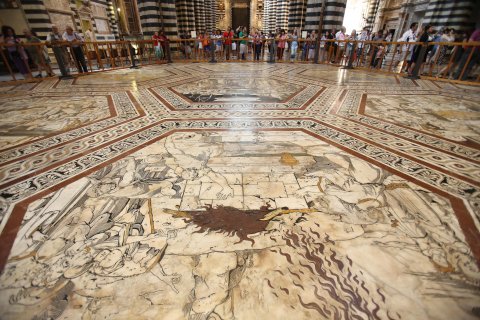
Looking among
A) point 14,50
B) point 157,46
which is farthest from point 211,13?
point 14,50

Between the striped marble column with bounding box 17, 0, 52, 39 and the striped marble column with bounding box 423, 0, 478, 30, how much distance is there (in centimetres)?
1625

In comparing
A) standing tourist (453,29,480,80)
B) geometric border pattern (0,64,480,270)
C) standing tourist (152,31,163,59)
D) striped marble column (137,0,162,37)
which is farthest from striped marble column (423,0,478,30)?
striped marble column (137,0,162,37)

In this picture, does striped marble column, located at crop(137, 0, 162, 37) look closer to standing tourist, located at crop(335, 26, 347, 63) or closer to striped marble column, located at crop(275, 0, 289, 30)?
standing tourist, located at crop(335, 26, 347, 63)

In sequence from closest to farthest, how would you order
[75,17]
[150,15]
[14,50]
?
[14,50] < [150,15] < [75,17]

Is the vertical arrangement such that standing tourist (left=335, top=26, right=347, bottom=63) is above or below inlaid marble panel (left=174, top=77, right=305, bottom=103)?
above

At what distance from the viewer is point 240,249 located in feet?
4.53

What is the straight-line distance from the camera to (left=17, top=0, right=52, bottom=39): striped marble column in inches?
340

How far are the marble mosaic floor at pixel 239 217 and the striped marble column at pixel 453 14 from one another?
958cm

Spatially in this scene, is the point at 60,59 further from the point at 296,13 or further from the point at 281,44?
the point at 296,13

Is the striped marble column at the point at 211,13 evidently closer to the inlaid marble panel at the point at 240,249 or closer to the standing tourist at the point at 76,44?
the standing tourist at the point at 76,44

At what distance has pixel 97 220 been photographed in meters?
1.59

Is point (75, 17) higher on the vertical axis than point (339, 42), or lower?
higher

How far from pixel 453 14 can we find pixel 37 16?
55.7 feet

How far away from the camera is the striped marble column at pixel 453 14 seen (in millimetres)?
9250
